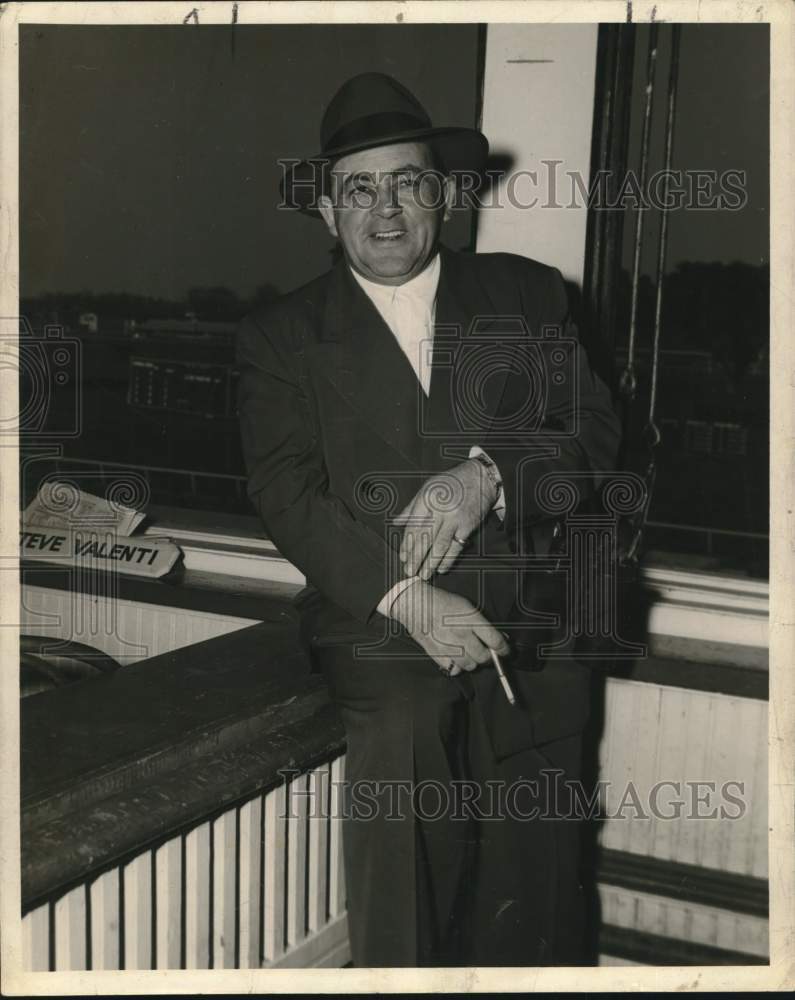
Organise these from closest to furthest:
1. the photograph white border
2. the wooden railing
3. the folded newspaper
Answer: the wooden railing, the photograph white border, the folded newspaper

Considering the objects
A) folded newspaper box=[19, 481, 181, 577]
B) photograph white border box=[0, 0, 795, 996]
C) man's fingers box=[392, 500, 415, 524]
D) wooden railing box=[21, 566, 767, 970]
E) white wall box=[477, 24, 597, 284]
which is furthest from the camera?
folded newspaper box=[19, 481, 181, 577]

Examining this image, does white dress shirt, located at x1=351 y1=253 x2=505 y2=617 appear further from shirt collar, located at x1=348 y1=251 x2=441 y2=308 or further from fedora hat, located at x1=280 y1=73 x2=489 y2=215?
fedora hat, located at x1=280 y1=73 x2=489 y2=215

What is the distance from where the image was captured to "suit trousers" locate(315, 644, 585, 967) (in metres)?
1.26

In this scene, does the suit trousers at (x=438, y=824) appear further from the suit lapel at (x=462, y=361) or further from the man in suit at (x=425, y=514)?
the suit lapel at (x=462, y=361)

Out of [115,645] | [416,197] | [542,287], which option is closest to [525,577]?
[542,287]

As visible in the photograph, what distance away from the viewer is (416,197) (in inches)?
50.4

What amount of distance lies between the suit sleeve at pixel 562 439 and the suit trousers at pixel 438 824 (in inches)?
9.6

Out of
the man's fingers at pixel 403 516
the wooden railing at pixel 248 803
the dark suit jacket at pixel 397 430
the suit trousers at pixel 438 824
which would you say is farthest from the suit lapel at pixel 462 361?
the wooden railing at pixel 248 803

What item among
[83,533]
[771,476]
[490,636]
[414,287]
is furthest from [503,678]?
[83,533]

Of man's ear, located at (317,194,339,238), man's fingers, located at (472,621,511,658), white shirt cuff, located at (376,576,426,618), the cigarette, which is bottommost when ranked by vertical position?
the cigarette

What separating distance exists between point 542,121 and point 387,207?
552mm

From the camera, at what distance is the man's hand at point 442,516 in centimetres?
126

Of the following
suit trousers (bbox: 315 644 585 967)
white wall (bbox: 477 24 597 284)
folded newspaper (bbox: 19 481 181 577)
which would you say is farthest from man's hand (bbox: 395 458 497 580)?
folded newspaper (bbox: 19 481 181 577)

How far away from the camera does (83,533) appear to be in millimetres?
2285
